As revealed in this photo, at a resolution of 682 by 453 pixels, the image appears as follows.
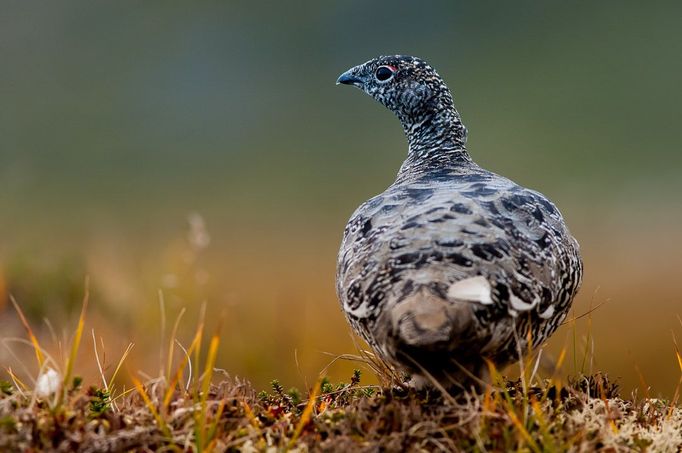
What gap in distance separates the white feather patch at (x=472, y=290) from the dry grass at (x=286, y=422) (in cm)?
30

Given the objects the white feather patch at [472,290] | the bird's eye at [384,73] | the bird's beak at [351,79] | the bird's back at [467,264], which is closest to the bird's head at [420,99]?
the bird's eye at [384,73]

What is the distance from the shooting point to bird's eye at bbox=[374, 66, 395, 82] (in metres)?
5.30

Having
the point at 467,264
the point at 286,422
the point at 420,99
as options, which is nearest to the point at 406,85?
the point at 420,99

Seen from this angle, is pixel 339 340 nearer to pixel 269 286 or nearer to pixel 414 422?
pixel 269 286

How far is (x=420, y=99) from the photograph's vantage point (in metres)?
5.27

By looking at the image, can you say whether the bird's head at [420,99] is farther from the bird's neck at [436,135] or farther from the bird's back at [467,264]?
the bird's back at [467,264]

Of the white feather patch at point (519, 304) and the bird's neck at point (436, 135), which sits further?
the bird's neck at point (436, 135)

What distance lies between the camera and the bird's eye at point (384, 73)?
530 cm

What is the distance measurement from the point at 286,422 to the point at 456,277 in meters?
0.83

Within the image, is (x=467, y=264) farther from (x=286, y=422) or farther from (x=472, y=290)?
(x=286, y=422)

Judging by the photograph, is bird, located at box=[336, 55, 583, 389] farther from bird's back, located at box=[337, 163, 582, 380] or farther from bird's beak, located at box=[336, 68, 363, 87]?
bird's beak, located at box=[336, 68, 363, 87]

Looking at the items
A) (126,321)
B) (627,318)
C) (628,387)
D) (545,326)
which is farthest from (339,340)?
(545,326)

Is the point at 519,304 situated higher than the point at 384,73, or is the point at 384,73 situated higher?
the point at 384,73

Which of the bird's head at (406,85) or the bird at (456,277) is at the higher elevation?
the bird's head at (406,85)
